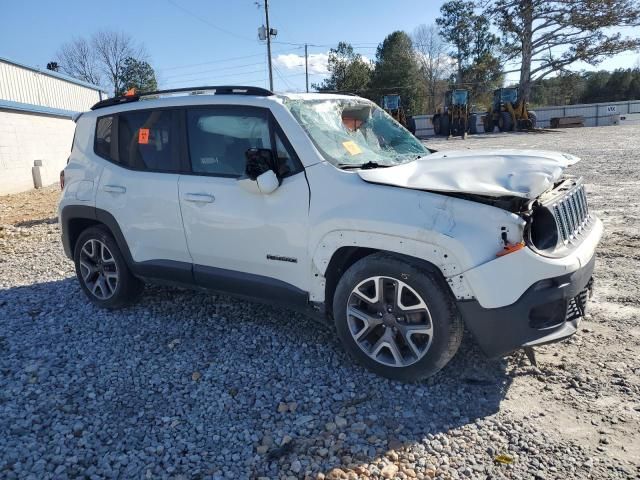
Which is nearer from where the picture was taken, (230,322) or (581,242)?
(581,242)

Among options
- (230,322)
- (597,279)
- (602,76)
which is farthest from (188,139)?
(602,76)

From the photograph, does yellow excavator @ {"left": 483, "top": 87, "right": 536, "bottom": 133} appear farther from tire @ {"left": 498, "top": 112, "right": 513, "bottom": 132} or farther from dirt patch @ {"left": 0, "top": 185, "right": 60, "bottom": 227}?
dirt patch @ {"left": 0, "top": 185, "right": 60, "bottom": 227}

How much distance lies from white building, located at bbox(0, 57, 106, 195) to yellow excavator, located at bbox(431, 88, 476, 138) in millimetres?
21652

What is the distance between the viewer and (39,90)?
17.8 m

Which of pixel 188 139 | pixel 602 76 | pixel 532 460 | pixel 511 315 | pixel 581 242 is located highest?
pixel 602 76

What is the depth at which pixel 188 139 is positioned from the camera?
4.17 metres

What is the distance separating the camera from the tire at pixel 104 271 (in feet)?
15.5

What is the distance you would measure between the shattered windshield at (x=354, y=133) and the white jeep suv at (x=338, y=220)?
Result: 0.02m

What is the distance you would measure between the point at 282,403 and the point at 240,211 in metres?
1.40

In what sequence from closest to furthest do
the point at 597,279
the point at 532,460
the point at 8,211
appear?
the point at 532,460 < the point at 597,279 < the point at 8,211

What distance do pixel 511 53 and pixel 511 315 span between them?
156 ft

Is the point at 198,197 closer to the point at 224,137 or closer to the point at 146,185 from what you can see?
the point at 224,137

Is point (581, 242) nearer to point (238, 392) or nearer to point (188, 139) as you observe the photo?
point (238, 392)

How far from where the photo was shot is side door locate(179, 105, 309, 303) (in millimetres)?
3588
